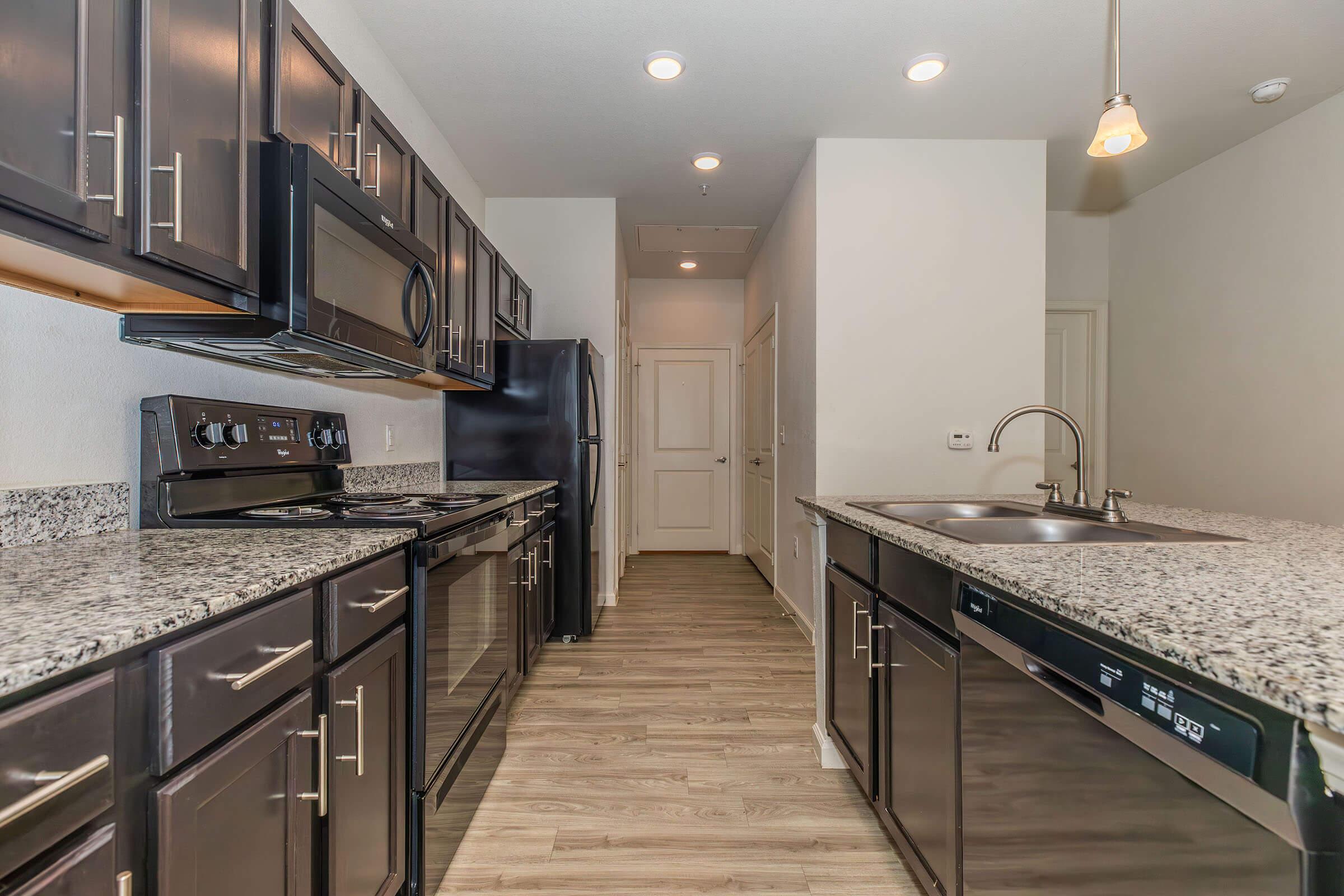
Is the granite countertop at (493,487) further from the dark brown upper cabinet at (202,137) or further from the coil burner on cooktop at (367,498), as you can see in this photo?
the dark brown upper cabinet at (202,137)

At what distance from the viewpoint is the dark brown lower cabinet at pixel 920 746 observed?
3.97ft

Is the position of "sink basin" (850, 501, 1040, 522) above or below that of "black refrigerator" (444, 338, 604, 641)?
below

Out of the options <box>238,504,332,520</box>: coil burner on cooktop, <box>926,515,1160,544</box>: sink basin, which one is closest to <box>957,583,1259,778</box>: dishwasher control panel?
<box>926,515,1160,544</box>: sink basin

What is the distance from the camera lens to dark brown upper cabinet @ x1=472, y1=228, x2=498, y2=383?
9.21ft

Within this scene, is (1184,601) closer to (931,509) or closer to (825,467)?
(931,509)

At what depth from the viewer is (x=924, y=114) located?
117 inches

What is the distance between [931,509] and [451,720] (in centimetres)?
151

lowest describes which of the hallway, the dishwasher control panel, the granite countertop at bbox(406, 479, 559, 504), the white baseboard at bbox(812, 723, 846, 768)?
the hallway

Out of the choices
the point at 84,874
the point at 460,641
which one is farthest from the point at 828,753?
the point at 84,874

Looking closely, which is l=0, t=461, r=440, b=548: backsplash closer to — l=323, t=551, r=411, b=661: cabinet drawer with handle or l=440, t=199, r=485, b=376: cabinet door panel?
l=323, t=551, r=411, b=661: cabinet drawer with handle

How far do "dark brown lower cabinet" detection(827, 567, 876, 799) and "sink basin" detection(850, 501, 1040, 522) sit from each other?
252 millimetres

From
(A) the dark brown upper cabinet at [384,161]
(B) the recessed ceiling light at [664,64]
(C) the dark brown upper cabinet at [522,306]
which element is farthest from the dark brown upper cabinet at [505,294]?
(B) the recessed ceiling light at [664,64]

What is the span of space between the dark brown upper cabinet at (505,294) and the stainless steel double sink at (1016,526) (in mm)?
2041

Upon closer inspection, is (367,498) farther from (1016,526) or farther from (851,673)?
(1016,526)
